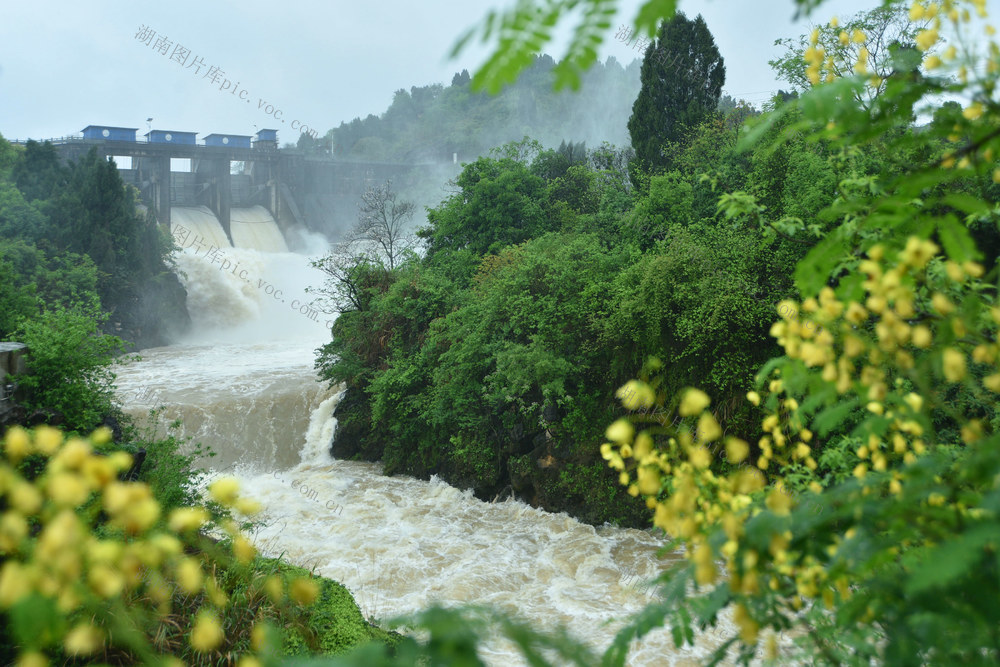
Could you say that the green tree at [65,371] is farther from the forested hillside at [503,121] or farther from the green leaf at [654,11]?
the forested hillside at [503,121]

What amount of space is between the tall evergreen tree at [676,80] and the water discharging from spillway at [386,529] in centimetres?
1144

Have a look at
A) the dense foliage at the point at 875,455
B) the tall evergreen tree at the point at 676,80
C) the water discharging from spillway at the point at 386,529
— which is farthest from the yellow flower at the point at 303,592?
the tall evergreen tree at the point at 676,80

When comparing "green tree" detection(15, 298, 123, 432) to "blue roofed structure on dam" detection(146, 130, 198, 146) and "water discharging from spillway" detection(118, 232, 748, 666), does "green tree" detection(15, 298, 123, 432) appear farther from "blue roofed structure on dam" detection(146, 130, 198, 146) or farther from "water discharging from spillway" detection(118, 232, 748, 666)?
"blue roofed structure on dam" detection(146, 130, 198, 146)

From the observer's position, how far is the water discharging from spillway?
353 inches

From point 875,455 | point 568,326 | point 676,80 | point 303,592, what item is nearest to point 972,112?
point 875,455

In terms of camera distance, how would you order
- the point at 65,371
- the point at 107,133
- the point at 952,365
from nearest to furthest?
the point at 952,365
the point at 65,371
the point at 107,133

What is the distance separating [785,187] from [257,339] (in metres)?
24.1

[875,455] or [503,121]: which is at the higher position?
[503,121]

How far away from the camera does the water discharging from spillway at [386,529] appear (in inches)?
353

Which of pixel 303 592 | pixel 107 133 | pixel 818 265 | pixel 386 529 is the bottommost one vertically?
pixel 386 529

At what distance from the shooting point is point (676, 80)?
1977cm

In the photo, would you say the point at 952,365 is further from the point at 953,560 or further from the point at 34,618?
the point at 34,618

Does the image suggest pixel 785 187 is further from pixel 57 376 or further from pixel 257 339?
pixel 257 339

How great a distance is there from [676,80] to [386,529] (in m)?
15.0
